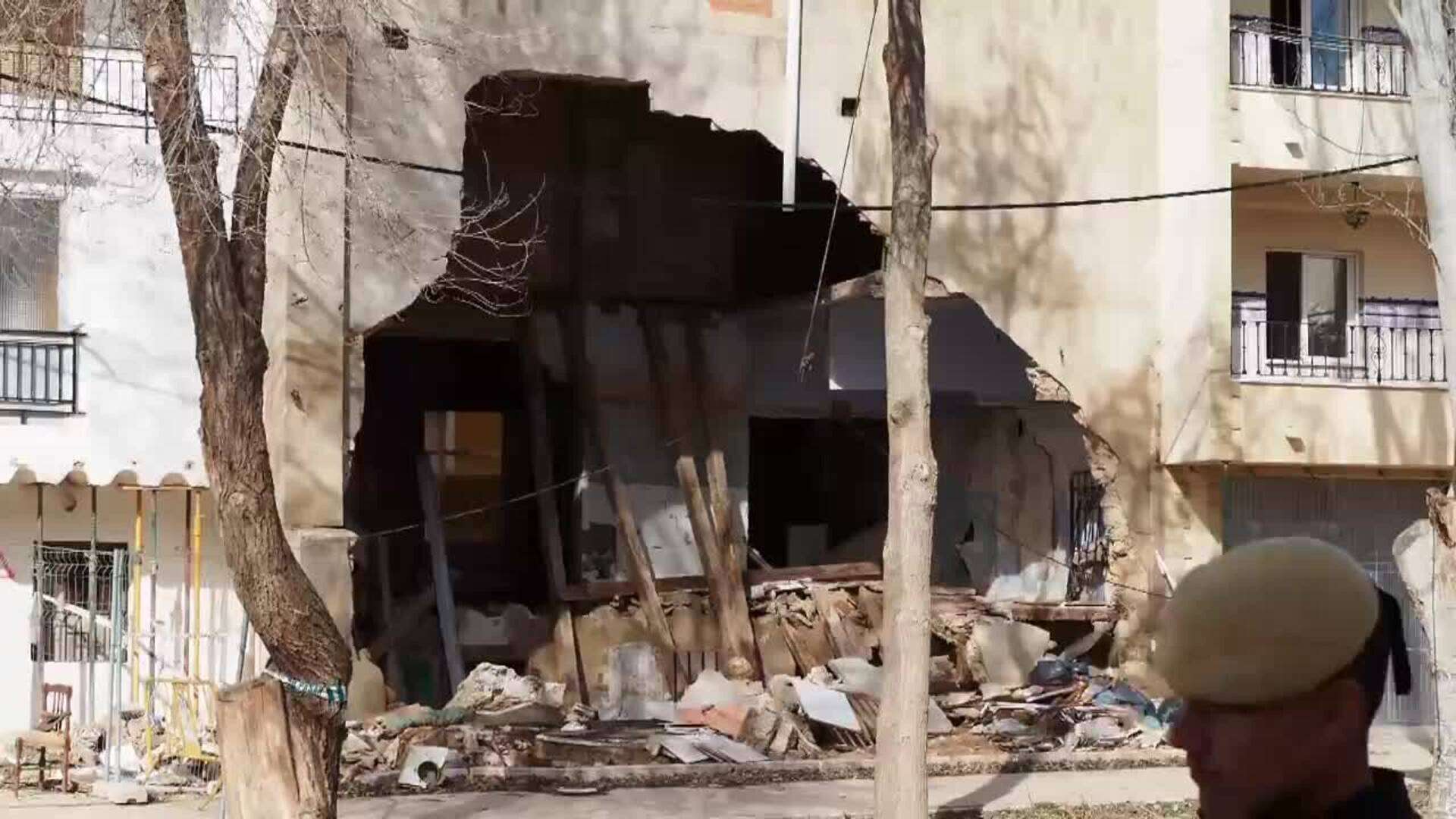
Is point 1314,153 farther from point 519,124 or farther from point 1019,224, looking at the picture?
point 519,124

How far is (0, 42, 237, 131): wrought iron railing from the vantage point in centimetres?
1227

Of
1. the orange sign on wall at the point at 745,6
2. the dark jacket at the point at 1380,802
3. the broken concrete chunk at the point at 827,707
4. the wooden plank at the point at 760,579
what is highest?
the orange sign on wall at the point at 745,6

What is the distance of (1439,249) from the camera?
42.2ft

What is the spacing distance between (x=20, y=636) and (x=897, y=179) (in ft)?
30.6

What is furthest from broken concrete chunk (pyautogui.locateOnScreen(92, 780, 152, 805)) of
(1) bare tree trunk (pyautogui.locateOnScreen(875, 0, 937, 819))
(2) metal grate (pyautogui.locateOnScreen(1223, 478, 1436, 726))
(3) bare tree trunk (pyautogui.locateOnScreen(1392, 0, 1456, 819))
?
(2) metal grate (pyautogui.locateOnScreen(1223, 478, 1436, 726))

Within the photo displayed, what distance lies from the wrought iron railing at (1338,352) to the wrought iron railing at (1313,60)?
9.06 feet

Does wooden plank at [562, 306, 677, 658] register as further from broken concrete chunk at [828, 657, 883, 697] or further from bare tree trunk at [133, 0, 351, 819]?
bare tree trunk at [133, 0, 351, 819]

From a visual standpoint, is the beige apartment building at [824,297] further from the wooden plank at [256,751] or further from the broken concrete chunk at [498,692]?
the wooden plank at [256,751]

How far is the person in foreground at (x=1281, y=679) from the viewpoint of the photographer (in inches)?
72.6

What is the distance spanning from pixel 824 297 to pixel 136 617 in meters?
8.65

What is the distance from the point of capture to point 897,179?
12.0 metres

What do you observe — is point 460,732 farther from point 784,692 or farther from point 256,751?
point 256,751

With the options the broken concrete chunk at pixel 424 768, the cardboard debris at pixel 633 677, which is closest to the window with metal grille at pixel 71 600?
the broken concrete chunk at pixel 424 768

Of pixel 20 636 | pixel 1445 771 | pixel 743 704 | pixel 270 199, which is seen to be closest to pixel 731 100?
pixel 270 199
